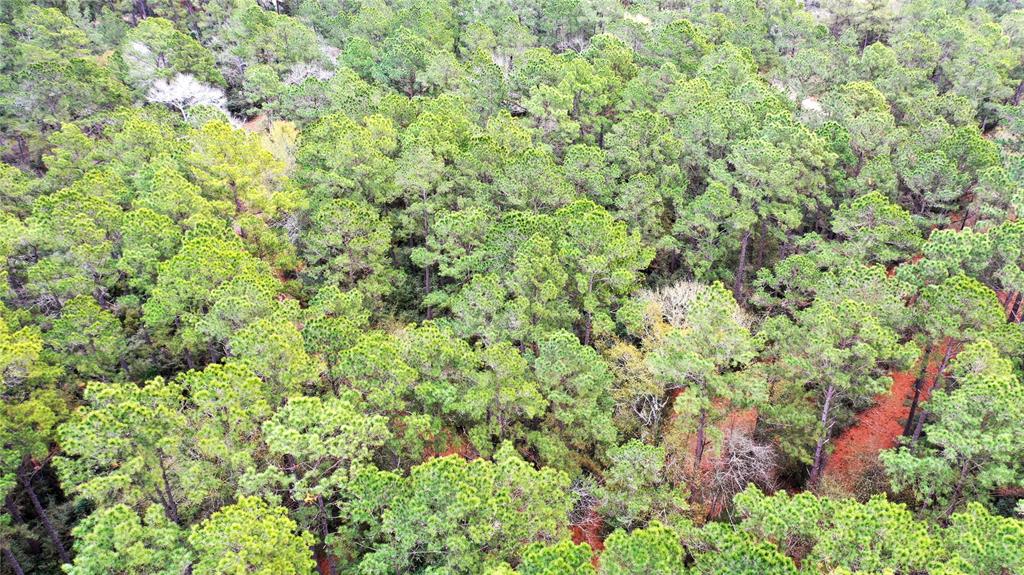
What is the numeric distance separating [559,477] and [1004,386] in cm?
1469

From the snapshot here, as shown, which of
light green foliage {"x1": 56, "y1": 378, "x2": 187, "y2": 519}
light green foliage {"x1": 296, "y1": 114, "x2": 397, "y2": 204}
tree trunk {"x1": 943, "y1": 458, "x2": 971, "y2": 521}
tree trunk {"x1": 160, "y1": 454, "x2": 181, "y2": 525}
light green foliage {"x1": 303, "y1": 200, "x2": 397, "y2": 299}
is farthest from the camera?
light green foliage {"x1": 296, "y1": 114, "x2": 397, "y2": 204}

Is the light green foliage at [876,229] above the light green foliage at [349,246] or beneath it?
above

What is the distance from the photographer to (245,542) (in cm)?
1731

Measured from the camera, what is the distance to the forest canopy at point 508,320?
64.9 ft

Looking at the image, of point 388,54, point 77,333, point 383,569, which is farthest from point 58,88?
point 383,569

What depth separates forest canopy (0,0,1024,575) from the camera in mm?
19781

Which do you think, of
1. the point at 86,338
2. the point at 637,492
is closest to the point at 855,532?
A: the point at 637,492

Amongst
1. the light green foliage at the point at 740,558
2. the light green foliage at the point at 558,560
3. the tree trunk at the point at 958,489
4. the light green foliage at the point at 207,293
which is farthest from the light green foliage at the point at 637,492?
the light green foliage at the point at 207,293

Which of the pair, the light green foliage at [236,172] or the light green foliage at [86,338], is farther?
the light green foliage at [236,172]

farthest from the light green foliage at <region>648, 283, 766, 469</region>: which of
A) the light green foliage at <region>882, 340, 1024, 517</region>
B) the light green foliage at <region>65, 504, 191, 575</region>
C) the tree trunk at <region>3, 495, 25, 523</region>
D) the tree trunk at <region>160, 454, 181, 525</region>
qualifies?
the tree trunk at <region>3, 495, 25, 523</region>

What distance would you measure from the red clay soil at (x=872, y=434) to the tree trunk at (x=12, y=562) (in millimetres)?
31625

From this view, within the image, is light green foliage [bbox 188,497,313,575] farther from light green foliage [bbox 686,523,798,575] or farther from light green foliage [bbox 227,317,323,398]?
light green foliage [bbox 686,523,798,575]

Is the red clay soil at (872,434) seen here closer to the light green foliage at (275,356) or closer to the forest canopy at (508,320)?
the forest canopy at (508,320)

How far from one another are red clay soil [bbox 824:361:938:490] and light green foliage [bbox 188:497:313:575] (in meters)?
22.5
